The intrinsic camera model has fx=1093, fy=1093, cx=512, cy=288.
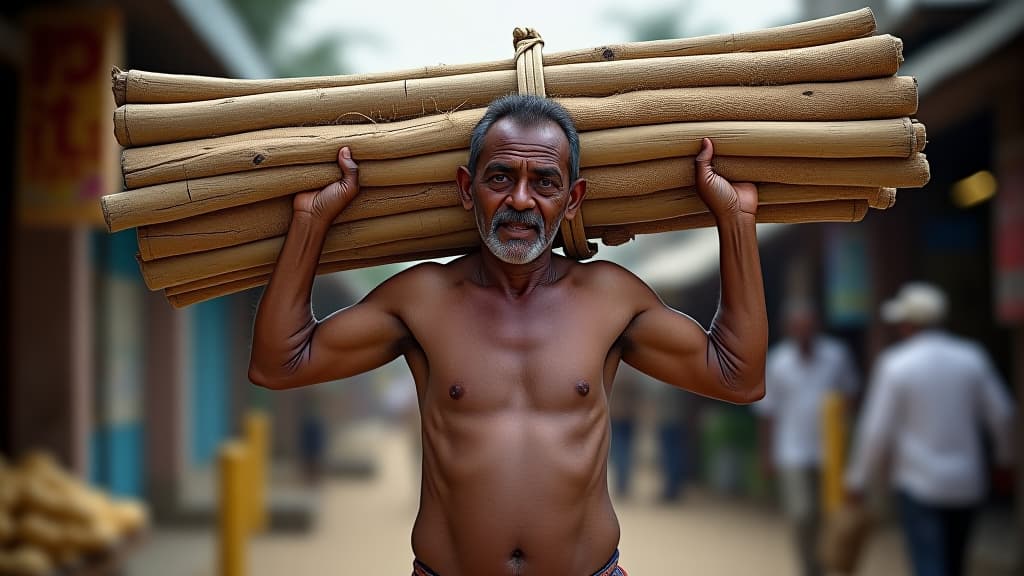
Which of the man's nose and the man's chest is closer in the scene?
the man's nose

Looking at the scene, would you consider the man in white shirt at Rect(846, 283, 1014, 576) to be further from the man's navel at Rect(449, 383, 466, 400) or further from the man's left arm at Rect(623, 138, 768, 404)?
the man's navel at Rect(449, 383, 466, 400)

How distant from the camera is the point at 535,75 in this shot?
8.27 ft

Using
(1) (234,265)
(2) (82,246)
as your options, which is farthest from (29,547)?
(1) (234,265)

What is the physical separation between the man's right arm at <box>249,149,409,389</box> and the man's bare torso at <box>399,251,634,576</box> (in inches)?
3.5

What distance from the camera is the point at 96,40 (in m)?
6.72

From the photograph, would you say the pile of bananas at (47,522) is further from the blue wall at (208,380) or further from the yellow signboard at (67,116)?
the blue wall at (208,380)

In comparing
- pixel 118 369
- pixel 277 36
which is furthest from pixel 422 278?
pixel 277 36

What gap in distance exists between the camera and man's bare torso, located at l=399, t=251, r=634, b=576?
239 centimetres

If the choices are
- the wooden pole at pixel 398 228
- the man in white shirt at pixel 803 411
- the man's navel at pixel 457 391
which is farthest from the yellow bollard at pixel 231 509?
the man's navel at pixel 457 391

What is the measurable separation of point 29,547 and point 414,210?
4834mm

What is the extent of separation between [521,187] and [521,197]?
0.08 feet

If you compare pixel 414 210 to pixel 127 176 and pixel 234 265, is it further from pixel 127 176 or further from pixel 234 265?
pixel 127 176

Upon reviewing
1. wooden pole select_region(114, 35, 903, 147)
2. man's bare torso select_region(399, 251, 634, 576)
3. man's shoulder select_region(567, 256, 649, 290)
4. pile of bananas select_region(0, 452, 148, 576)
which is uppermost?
wooden pole select_region(114, 35, 903, 147)

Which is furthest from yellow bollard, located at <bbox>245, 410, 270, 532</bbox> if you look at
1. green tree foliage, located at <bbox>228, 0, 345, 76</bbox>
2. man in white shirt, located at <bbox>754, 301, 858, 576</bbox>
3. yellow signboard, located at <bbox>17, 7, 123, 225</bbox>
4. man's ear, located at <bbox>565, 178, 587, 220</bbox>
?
green tree foliage, located at <bbox>228, 0, 345, 76</bbox>
